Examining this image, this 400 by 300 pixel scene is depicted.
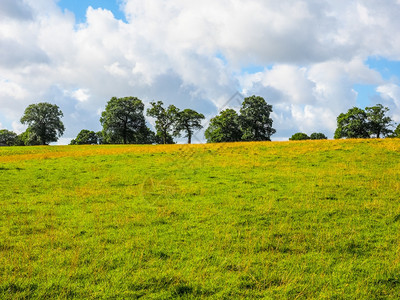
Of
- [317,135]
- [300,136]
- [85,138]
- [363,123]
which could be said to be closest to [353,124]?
[363,123]

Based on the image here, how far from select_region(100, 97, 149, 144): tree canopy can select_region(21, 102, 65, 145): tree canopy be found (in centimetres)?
1369

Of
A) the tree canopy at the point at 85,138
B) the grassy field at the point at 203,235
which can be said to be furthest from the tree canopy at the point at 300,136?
the grassy field at the point at 203,235

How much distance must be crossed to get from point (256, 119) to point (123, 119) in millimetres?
38037

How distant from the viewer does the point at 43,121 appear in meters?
85.9

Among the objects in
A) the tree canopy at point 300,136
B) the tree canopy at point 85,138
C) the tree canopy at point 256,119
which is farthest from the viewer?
the tree canopy at point 85,138

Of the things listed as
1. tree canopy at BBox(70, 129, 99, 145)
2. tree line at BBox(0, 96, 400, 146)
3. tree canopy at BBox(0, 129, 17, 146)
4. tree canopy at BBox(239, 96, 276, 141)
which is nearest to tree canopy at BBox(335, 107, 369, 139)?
tree line at BBox(0, 96, 400, 146)

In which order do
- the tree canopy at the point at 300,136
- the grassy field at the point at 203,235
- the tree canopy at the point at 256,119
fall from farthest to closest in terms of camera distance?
1. the tree canopy at the point at 300,136
2. the tree canopy at the point at 256,119
3. the grassy field at the point at 203,235

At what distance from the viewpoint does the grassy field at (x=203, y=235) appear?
7.24m

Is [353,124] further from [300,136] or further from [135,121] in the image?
[135,121]

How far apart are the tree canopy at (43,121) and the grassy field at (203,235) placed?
226ft

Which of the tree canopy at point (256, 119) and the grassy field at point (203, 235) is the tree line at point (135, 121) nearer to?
the tree canopy at point (256, 119)

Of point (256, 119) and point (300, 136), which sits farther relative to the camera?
point (300, 136)

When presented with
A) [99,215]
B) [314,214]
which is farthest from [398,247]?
[99,215]

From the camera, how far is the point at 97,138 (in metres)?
126
